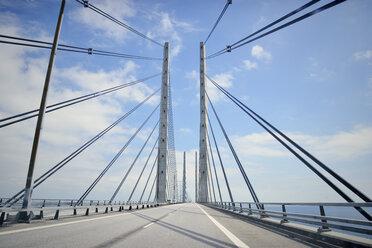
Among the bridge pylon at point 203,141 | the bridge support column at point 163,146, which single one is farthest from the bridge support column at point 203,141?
the bridge support column at point 163,146

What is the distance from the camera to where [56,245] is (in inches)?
186

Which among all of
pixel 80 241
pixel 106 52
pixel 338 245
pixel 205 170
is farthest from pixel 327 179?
pixel 205 170

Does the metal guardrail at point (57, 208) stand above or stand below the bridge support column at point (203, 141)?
below

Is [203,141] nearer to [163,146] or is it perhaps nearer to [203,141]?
[203,141]

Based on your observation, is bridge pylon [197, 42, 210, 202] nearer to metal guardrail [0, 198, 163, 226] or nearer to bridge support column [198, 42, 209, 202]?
bridge support column [198, 42, 209, 202]

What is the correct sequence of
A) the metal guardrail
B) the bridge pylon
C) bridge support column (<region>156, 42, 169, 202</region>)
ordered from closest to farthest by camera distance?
the metal guardrail → bridge support column (<region>156, 42, 169, 202</region>) → the bridge pylon

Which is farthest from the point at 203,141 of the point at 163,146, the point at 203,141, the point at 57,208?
the point at 57,208

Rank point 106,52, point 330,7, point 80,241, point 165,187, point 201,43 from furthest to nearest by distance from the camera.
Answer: point 201,43, point 165,187, point 106,52, point 330,7, point 80,241

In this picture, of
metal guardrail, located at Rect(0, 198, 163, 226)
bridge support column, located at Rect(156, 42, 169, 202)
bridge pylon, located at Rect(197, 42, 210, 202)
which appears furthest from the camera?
bridge pylon, located at Rect(197, 42, 210, 202)

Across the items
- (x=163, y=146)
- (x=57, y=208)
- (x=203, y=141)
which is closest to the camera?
(x=57, y=208)

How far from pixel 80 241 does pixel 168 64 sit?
112 ft

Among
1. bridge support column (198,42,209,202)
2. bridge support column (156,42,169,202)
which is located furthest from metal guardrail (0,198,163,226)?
bridge support column (198,42,209,202)

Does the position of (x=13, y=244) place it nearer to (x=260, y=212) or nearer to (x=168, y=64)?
(x=260, y=212)

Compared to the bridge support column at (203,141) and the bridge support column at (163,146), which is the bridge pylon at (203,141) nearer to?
the bridge support column at (203,141)
